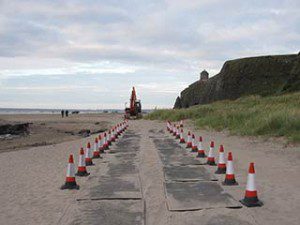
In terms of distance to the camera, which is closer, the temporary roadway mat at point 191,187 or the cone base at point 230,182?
the temporary roadway mat at point 191,187

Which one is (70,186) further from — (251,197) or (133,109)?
(133,109)

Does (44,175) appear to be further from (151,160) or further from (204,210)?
(204,210)

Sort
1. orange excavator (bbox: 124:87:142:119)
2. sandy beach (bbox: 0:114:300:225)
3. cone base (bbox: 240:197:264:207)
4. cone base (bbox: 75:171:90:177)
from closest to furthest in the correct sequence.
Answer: sandy beach (bbox: 0:114:300:225) → cone base (bbox: 240:197:264:207) → cone base (bbox: 75:171:90:177) → orange excavator (bbox: 124:87:142:119)

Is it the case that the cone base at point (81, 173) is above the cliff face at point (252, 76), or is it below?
below

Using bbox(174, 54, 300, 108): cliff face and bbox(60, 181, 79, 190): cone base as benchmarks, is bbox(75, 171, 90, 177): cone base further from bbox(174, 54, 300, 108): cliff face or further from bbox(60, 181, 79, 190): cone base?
bbox(174, 54, 300, 108): cliff face

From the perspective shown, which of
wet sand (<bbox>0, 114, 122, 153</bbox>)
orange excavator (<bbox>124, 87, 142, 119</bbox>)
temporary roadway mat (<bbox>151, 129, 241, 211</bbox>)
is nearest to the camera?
temporary roadway mat (<bbox>151, 129, 241, 211</bbox>)

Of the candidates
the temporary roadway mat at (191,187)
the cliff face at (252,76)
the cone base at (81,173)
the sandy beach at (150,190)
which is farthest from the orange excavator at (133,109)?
the cone base at (81,173)

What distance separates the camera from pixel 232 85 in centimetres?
6694

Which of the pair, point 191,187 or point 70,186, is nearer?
point 191,187

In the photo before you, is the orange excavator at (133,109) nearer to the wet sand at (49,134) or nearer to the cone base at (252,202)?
the wet sand at (49,134)

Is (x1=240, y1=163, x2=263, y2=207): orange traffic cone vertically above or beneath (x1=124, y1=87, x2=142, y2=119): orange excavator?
beneath

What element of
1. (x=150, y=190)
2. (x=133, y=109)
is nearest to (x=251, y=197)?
(x=150, y=190)

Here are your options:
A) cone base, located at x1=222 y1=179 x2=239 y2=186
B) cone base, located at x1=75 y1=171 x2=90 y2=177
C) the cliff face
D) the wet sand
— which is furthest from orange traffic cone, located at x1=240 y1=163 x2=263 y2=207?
the cliff face

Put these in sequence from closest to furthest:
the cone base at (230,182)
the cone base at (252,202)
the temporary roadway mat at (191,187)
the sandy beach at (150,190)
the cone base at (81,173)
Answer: the sandy beach at (150,190), the cone base at (252,202), the temporary roadway mat at (191,187), the cone base at (230,182), the cone base at (81,173)
